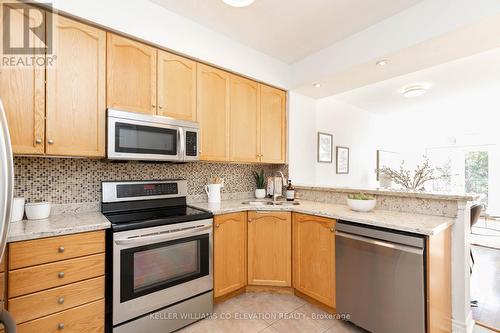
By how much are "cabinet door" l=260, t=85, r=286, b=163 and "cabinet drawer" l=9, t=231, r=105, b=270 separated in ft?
6.06

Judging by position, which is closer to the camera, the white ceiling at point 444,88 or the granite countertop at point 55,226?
the granite countertop at point 55,226

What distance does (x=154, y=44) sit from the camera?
202 cm

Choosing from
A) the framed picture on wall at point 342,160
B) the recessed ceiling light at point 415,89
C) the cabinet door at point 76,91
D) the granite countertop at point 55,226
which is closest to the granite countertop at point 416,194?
the framed picture on wall at point 342,160

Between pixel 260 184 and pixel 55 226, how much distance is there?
2.11m

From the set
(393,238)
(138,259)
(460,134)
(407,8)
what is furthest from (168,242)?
(460,134)

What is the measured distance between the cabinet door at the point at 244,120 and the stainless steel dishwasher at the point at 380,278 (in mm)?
1274

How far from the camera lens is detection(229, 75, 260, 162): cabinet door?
8.61 feet

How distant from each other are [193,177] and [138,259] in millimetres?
1113

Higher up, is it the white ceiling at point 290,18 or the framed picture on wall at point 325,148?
the white ceiling at point 290,18

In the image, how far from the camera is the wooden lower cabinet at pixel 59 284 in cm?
128

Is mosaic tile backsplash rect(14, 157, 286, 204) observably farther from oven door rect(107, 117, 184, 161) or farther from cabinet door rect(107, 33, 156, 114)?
cabinet door rect(107, 33, 156, 114)

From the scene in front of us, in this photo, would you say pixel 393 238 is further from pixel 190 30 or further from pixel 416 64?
pixel 190 30

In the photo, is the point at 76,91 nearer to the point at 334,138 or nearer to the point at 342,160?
the point at 334,138

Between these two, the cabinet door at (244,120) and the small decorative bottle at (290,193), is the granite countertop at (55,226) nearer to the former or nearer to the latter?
the cabinet door at (244,120)
